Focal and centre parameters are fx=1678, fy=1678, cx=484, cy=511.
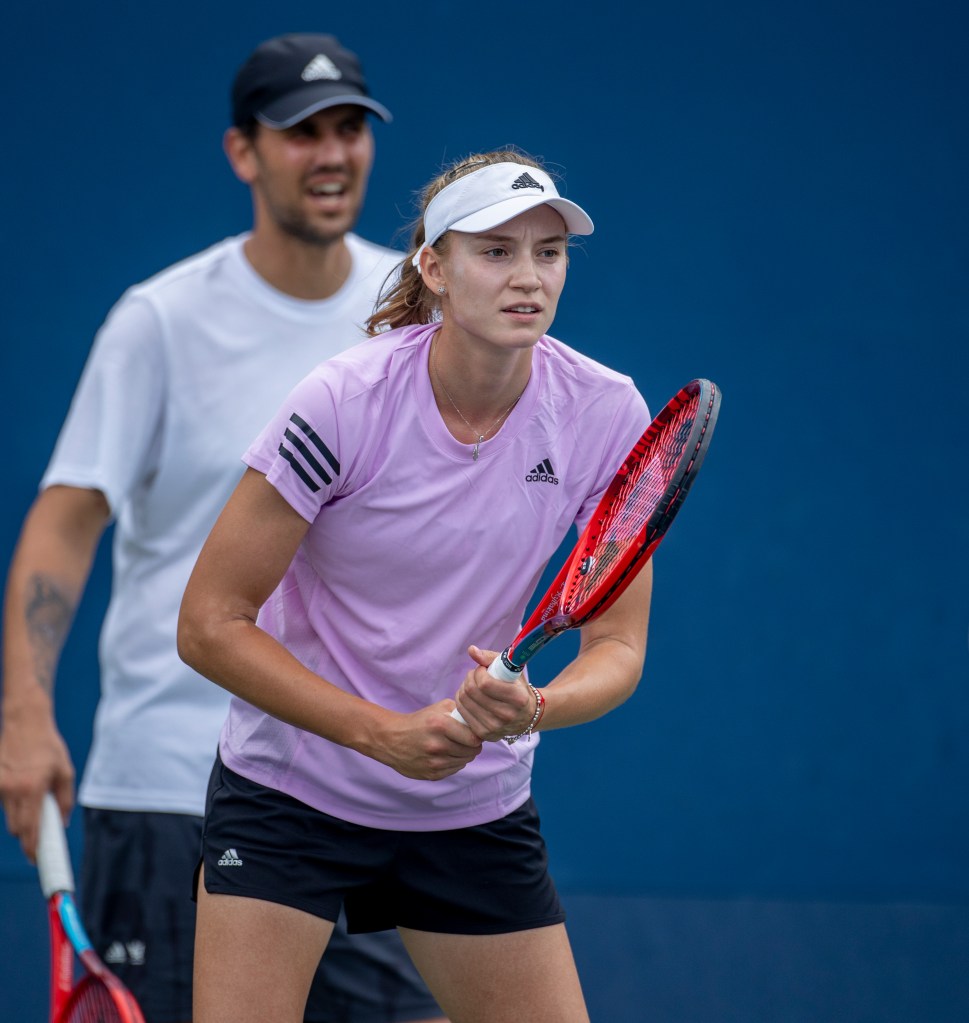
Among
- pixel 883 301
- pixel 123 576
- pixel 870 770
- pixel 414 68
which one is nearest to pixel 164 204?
pixel 414 68

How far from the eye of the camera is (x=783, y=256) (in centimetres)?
425

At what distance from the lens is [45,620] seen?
2.93m

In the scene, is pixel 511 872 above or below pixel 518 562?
below

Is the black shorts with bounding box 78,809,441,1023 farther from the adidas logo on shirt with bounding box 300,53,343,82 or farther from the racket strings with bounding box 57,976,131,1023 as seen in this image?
the adidas logo on shirt with bounding box 300,53,343,82

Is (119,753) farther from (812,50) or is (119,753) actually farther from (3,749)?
(812,50)

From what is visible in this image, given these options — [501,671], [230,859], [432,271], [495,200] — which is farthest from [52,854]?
[495,200]

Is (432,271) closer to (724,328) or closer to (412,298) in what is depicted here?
(412,298)

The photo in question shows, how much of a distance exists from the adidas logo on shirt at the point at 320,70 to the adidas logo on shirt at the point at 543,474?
1.30m

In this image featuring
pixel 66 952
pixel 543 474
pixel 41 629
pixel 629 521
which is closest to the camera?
pixel 629 521

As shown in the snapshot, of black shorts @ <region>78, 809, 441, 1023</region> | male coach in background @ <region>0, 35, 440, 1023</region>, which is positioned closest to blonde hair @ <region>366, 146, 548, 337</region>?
male coach in background @ <region>0, 35, 440, 1023</region>

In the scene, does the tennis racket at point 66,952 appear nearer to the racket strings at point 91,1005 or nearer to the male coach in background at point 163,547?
the racket strings at point 91,1005

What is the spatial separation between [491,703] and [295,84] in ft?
5.36

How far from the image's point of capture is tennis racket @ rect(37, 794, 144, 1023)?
2363mm

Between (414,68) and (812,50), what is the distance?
100cm
